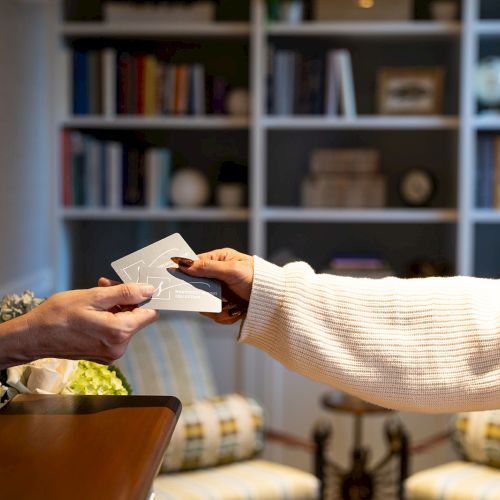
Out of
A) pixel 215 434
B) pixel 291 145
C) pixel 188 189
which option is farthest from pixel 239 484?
pixel 291 145

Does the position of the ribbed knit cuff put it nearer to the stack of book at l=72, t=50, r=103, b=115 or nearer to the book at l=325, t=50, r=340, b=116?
the book at l=325, t=50, r=340, b=116

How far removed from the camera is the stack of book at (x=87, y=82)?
152 inches

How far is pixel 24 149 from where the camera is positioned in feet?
12.1

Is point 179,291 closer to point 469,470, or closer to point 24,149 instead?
point 469,470

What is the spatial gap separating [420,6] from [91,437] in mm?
3370

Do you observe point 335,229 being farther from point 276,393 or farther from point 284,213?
point 276,393

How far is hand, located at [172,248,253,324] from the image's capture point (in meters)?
1.52

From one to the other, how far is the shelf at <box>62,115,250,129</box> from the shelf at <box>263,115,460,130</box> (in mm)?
138

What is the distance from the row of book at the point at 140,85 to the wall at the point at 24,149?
0.18 meters

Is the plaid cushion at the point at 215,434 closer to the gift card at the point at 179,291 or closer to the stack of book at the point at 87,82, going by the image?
the stack of book at the point at 87,82

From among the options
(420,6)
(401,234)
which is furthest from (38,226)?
(420,6)

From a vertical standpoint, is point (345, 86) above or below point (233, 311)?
above

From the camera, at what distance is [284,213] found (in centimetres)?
388

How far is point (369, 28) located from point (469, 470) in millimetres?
1711
